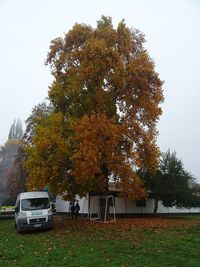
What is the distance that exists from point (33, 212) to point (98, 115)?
7614mm

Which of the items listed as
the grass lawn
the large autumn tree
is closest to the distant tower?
the large autumn tree

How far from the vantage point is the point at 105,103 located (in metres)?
29.2

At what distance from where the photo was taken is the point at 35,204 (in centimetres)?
2552

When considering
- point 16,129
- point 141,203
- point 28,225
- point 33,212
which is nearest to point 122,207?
point 141,203

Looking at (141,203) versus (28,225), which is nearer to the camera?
(28,225)

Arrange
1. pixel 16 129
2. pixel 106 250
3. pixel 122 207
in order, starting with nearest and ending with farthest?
pixel 106 250 → pixel 122 207 → pixel 16 129

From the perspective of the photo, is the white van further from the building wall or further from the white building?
the white building

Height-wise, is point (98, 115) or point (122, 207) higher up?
point (98, 115)

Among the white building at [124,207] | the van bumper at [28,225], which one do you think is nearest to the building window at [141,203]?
the white building at [124,207]

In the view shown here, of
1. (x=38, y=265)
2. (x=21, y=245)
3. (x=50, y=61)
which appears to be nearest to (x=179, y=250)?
(x=38, y=265)

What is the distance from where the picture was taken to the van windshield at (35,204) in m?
25.2

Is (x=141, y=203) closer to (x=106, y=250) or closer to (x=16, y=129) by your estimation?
(x=106, y=250)

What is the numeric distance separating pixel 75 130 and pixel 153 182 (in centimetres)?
1608

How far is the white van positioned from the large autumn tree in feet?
3.35
